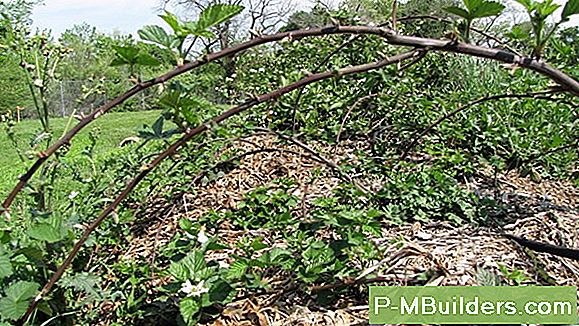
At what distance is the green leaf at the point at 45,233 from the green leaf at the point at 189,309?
1.09 ft

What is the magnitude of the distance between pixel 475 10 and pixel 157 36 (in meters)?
0.53

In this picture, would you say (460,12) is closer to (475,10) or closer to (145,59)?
(475,10)

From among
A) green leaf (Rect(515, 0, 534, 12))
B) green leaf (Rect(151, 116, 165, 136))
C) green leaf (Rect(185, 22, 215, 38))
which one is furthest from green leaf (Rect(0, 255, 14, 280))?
green leaf (Rect(515, 0, 534, 12))

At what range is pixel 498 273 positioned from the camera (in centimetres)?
159

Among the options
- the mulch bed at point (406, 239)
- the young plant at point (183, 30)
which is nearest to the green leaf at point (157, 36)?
the young plant at point (183, 30)

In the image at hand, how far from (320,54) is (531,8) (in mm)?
3785

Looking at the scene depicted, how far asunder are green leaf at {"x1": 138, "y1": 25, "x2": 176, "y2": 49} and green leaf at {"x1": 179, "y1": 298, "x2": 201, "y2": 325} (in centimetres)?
71

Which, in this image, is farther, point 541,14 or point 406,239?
point 406,239

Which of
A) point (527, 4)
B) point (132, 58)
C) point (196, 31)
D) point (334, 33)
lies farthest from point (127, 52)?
point (527, 4)

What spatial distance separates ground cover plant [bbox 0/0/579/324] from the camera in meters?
0.98

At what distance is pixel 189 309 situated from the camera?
1.38 m

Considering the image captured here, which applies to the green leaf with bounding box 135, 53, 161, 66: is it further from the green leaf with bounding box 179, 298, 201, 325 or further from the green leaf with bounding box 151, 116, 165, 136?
the green leaf with bounding box 179, 298, 201, 325

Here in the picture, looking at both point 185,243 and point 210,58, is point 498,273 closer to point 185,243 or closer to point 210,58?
point 185,243

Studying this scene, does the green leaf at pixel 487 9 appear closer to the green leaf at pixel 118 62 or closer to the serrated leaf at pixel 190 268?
the green leaf at pixel 118 62
